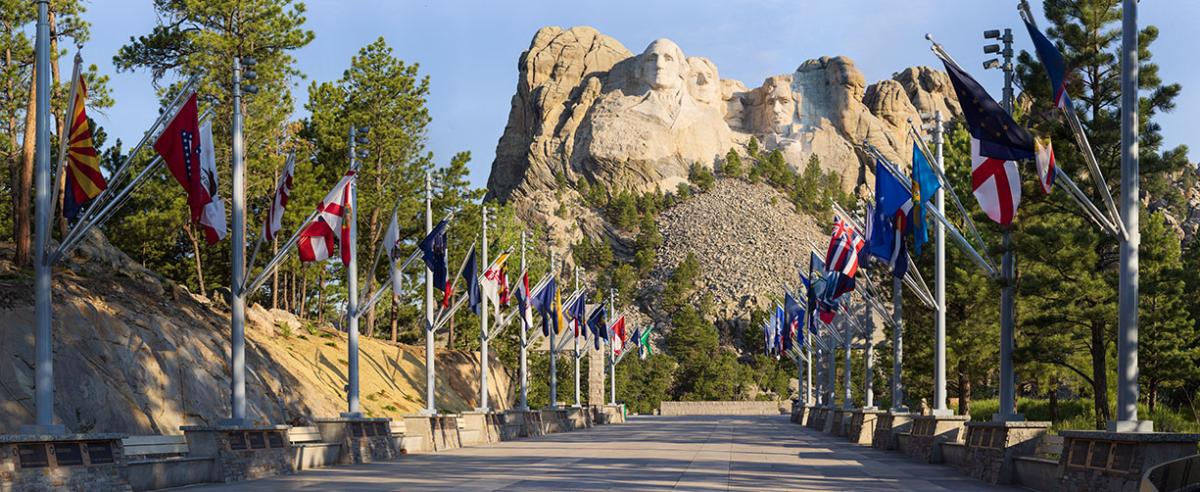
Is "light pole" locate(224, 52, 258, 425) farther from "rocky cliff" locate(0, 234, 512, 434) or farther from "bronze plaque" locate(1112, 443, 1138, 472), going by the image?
"bronze plaque" locate(1112, 443, 1138, 472)

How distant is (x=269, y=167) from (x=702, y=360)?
330 ft

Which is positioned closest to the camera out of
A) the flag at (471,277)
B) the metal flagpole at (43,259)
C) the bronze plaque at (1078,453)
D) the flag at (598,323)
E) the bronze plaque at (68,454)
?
the bronze plaque at (68,454)

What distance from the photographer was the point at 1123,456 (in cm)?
1716

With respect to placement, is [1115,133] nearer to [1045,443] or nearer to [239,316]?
[1045,443]

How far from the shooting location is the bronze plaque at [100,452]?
1847cm

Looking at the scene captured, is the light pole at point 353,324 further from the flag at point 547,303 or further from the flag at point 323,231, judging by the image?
the flag at point 547,303

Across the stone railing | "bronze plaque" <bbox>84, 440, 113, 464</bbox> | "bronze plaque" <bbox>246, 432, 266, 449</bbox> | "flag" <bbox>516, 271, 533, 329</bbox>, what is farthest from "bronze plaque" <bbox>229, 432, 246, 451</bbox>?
the stone railing

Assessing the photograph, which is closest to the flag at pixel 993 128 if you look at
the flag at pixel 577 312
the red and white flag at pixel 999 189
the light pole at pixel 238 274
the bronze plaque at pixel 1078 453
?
the red and white flag at pixel 999 189

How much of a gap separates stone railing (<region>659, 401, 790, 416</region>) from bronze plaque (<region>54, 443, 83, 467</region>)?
359ft

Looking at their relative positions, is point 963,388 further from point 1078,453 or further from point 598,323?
point 1078,453

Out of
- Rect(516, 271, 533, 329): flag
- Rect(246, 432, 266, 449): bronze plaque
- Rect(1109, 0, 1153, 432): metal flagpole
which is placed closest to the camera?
Rect(1109, 0, 1153, 432): metal flagpole

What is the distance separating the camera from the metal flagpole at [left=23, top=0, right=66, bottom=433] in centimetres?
1823

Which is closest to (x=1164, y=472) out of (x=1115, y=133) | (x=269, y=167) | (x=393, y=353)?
(x=1115, y=133)

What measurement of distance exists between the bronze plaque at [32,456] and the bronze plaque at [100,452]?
0.88 m
